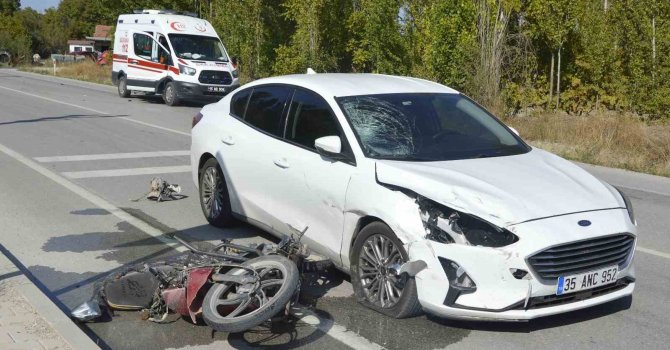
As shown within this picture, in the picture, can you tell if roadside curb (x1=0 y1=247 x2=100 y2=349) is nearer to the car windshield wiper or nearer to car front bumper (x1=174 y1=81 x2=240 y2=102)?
the car windshield wiper

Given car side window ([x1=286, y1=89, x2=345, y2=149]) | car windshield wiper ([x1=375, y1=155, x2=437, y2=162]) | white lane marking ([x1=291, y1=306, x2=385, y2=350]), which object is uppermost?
car side window ([x1=286, y1=89, x2=345, y2=149])

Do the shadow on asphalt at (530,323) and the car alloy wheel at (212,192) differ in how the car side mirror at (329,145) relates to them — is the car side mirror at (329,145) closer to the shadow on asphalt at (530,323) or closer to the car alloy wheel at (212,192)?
the shadow on asphalt at (530,323)

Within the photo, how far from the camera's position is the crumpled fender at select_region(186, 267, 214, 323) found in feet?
16.7

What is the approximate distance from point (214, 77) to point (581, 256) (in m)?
20.8

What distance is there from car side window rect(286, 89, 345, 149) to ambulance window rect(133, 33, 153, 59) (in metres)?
20.1

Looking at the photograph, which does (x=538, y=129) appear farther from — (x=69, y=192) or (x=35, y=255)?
(x=35, y=255)

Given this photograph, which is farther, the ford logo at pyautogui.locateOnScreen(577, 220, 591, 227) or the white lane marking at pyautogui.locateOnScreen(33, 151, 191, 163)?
the white lane marking at pyautogui.locateOnScreen(33, 151, 191, 163)

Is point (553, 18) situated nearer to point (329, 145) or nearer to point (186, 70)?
point (186, 70)

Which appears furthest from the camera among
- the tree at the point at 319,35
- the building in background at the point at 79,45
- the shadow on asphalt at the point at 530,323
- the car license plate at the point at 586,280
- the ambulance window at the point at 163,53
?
the building in background at the point at 79,45

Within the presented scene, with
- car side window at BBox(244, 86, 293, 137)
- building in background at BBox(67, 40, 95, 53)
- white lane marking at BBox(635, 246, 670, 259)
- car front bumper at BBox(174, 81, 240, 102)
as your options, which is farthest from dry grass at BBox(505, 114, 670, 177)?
building in background at BBox(67, 40, 95, 53)

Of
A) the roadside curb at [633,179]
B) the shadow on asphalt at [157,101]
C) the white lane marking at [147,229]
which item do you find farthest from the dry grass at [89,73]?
the roadside curb at [633,179]

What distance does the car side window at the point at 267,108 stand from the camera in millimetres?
6814

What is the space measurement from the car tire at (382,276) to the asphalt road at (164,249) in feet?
0.33

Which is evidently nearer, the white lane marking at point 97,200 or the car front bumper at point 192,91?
the white lane marking at point 97,200
